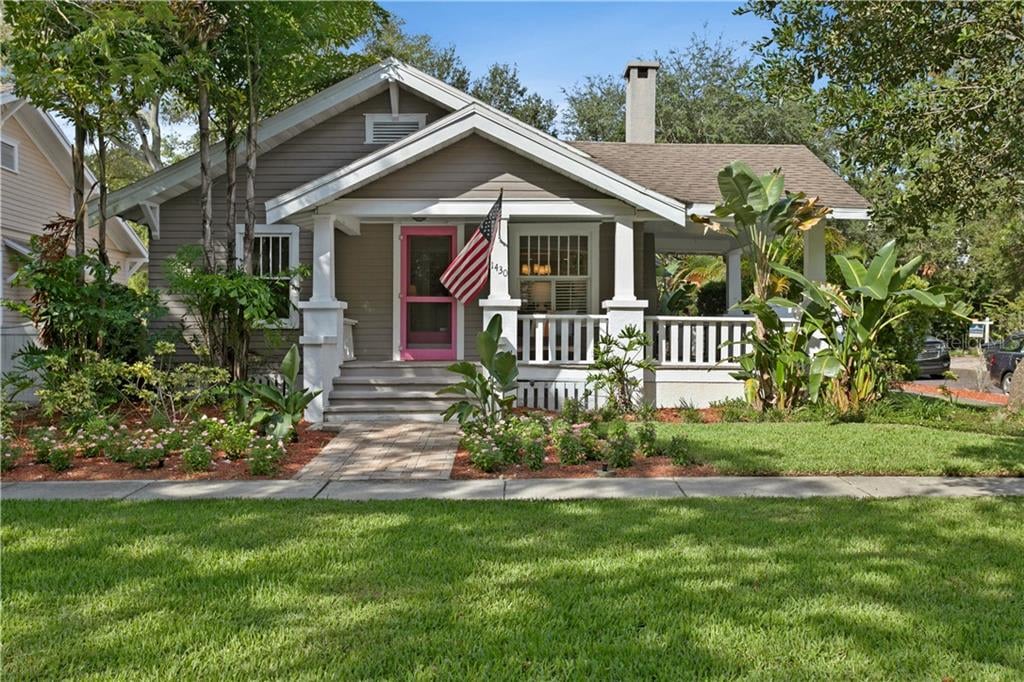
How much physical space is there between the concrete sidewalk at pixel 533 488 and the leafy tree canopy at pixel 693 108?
2664 cm

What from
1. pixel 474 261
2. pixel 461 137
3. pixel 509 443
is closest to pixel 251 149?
pixel 461 137

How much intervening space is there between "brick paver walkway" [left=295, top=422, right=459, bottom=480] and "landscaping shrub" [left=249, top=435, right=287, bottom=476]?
0.93 ft

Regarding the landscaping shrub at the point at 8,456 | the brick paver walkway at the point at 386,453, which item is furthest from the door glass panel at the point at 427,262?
the landscaping shrub at the point at 8,456

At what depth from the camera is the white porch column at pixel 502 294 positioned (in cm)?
1092

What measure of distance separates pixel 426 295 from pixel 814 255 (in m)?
6.68

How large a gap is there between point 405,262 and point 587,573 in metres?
9.52

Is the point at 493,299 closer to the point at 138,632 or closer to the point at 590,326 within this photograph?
the point at 590,326

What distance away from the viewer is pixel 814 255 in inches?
485

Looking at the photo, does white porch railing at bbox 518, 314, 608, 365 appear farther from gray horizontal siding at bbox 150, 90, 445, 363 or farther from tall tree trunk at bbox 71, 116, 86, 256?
tall tree trunk at bbox 71, 116, 86, 256

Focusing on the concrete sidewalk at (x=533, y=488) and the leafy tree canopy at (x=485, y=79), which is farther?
the leafy tree canopy at (x=485, y=79)

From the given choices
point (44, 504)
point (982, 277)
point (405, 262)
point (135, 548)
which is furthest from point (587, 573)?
point (982, 277)

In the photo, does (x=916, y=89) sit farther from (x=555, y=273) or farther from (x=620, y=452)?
(x=555, y=273)

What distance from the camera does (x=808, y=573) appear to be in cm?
430

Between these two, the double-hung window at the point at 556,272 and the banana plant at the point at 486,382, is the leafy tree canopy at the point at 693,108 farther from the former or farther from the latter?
the banana plant at the point at 486,382
